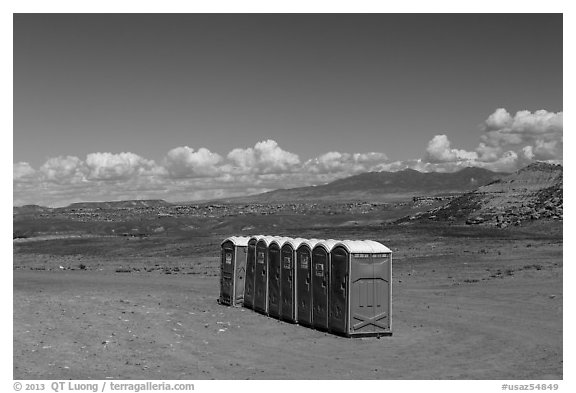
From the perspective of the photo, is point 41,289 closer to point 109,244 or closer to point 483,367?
point 483,367

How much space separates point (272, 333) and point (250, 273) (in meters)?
4.38

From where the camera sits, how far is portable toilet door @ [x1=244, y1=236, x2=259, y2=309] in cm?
2192

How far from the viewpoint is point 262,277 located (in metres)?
21.3

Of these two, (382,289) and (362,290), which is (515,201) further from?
(362,290)

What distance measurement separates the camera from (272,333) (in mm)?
18094

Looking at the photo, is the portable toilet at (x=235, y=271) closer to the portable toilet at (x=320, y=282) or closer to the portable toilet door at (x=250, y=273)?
the portable toilet door at (x=250, y=273)

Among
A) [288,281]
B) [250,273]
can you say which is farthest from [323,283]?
[250,273]

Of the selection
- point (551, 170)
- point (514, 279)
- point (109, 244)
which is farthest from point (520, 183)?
point (514, 279)

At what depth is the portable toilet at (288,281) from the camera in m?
19.5

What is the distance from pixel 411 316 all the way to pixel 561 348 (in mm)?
5302

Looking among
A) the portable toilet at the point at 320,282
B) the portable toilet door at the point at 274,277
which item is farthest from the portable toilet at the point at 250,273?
the portable toilet at the point at 320,282

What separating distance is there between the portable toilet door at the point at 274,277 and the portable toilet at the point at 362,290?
3.02m

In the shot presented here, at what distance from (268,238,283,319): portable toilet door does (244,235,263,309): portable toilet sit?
1.20m

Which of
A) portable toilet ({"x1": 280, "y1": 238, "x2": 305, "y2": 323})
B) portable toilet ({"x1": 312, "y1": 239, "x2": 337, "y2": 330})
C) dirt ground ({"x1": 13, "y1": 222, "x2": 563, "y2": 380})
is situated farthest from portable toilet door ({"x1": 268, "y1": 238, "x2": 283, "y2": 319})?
portable toilet ({"x1": 312, "y1": 239, "x2": 337, "y2": 330})
